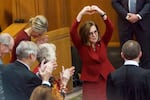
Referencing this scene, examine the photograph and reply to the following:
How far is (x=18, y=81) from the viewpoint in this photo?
4.61 metres

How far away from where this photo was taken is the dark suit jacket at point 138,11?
700 centimetres

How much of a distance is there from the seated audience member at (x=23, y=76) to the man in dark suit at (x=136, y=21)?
8.02ft

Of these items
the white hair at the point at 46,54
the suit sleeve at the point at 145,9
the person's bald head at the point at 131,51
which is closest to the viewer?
the person's bald head at the point at 131,51

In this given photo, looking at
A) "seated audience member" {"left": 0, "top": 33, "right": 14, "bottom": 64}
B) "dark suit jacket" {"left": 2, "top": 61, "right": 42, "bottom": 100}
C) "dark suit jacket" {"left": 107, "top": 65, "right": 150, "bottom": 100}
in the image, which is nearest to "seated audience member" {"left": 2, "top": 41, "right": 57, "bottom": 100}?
"dark suit jacket" {"left": 2, "top": 61, "right": 42, "bottom": 100}

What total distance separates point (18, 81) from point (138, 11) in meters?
2.88

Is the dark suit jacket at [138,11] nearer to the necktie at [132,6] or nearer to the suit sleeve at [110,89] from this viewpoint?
the necktie at [132,6]

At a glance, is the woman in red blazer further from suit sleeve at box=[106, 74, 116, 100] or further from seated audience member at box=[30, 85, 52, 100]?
seated audience member at box=[30, 85, 52, 100]

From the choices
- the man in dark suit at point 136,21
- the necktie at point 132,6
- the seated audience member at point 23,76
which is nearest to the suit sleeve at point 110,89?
the seated audience member at point 23,76

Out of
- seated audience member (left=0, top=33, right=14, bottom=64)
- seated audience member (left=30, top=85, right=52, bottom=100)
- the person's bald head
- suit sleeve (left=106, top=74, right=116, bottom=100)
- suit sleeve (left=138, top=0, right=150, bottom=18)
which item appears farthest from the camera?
suit sleeve (left=138, top=0, right=150, bottom=18)

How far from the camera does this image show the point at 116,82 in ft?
15.5

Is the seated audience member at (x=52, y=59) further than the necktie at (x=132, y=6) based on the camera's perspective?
No

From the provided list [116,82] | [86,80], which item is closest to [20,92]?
[116,82]

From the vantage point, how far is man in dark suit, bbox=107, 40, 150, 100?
15.2ft

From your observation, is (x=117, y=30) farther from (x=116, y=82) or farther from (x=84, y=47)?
(x=116, y=82)
